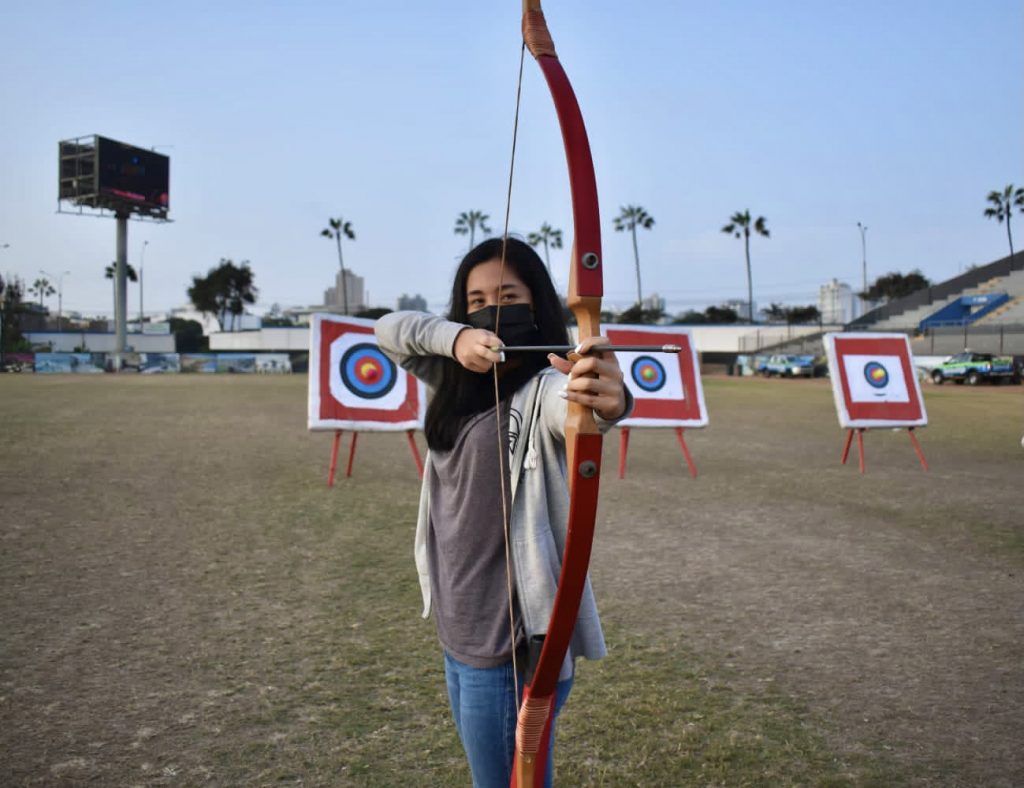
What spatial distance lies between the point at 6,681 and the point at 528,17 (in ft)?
9.96

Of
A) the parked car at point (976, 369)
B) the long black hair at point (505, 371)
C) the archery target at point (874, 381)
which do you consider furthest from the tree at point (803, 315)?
the long black hair at point (505, 371)

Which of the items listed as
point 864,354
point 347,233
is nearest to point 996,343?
point 864,354

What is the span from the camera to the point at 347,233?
228 ft

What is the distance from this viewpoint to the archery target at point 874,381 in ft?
29.7

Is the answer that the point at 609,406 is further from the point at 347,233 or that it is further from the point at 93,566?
the point at 347,233

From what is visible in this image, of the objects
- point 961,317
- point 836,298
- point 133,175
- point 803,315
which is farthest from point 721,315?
point 836,298

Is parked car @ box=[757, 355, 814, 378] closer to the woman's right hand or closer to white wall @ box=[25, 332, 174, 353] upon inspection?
the woman's right hand

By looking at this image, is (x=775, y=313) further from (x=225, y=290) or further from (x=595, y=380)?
(x=595, y=380)

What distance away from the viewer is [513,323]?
1.66 meters

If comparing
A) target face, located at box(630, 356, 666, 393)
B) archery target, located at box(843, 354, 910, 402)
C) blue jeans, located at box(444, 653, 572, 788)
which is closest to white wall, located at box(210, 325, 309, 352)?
target face, located at box(630, 356, 666, 393)

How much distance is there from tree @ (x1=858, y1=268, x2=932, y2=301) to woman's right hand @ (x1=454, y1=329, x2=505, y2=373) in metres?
68.9

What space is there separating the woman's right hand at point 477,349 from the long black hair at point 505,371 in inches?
7.8

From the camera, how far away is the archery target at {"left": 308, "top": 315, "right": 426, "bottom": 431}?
8.02m

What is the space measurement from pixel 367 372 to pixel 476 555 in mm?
6949
